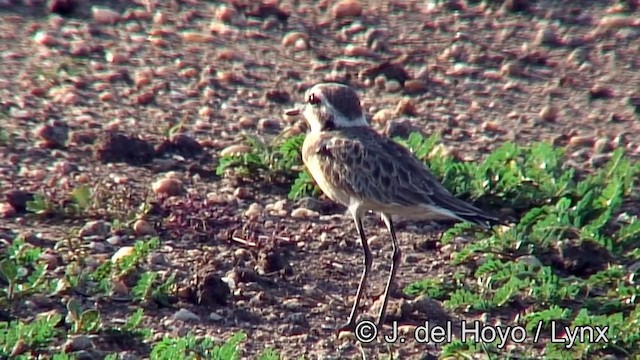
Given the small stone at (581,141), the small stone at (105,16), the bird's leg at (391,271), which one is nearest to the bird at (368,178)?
the bird's leg at (391,271)

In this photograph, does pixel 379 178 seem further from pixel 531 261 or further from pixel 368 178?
pixel 531 261

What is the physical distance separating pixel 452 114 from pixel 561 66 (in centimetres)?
135

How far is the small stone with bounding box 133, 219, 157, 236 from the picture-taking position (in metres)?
8.38

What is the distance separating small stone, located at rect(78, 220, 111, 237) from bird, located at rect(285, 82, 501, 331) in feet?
4.03

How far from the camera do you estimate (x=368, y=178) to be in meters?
7.75

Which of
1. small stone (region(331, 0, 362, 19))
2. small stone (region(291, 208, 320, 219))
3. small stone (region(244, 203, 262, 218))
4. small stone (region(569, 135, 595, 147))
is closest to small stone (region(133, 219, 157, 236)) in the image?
small stone (region(244, 203, 262, 218))

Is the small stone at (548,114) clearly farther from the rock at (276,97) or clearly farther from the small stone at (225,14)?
the small stone at (225,14)

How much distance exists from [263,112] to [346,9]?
2054 millimetres

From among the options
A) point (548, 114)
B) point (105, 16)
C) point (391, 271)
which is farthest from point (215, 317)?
point (105, 16)

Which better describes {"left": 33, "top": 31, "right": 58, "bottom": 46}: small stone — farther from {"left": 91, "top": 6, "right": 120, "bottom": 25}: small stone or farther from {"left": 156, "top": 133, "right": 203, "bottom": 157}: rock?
{"left": 156, "top": 133, "right": 203, "bottom": 157}: rock

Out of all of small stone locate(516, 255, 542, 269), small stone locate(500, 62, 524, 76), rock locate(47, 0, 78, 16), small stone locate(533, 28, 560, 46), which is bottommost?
small stone locate(516, 255, 542, 269)

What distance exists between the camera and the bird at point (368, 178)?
7.63 metres

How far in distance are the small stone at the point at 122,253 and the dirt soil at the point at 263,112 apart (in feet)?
0.33

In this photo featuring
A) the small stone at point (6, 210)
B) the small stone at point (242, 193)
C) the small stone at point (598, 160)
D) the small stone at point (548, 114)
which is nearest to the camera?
the small stone at point (6, 210)
